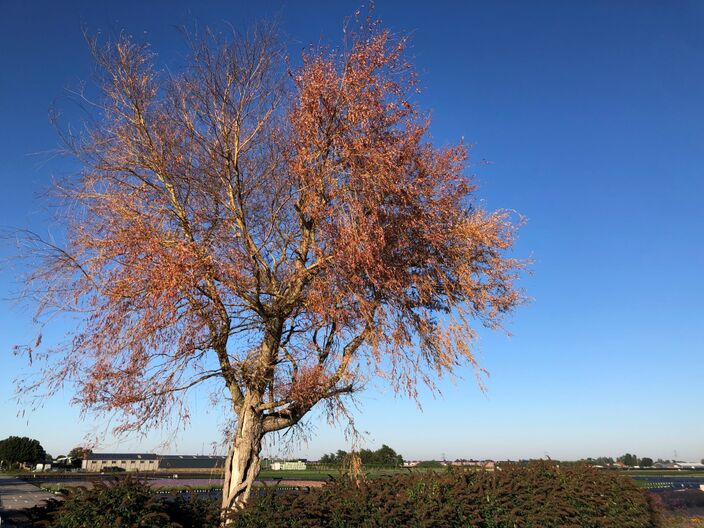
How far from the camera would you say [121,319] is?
28.9ft

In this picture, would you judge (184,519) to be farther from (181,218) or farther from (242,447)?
(181,218)

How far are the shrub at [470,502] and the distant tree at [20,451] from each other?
431 ft

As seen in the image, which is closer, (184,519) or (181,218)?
(184,519)

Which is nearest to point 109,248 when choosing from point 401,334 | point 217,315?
point 217,315

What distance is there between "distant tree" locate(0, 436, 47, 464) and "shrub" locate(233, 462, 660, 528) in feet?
431

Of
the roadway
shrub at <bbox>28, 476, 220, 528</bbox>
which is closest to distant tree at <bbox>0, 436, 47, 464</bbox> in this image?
the roadway

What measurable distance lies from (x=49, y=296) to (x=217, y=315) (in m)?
2.57

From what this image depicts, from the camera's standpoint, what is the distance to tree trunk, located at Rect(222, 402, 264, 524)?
30.1 ft

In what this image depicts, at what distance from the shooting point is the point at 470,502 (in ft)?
29.8

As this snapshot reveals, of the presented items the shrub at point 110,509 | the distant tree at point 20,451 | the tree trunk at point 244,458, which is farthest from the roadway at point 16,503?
the distant tree at point 20,451

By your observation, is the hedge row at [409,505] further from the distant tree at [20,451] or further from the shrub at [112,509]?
the distant tree at [20,451]

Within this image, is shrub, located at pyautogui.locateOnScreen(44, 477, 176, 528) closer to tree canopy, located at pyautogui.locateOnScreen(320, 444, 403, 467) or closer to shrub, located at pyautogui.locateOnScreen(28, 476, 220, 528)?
shrub, located at pyautogui.locateOnScreen(28, 476, 220, 528)

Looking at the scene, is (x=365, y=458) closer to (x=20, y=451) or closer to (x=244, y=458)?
(x=244, y=458)

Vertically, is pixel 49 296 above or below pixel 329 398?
above
